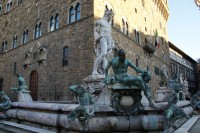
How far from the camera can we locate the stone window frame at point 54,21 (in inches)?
635

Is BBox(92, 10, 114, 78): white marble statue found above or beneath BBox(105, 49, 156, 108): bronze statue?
above

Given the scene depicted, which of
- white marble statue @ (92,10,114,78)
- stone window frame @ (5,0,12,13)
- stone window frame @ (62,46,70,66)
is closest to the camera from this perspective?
white marble statue @ (92,10,114,78)

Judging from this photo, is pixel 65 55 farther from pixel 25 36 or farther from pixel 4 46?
pixel 4 46

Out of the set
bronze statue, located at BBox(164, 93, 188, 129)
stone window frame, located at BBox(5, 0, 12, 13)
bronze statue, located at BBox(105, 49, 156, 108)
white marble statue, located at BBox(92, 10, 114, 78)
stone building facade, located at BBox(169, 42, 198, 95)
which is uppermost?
stone window frame, located at BBox(5, 0, 12, 13)

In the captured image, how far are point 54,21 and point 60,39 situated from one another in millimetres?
2013

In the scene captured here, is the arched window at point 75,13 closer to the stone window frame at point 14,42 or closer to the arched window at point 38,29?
the arched window at point 38,29

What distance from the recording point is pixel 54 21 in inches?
645

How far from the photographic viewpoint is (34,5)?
62.8ft

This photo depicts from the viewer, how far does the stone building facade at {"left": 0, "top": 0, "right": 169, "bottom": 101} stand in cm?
1365

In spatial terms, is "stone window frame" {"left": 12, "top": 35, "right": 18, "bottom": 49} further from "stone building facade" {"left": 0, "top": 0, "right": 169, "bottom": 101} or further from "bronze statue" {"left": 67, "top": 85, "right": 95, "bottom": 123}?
"bronze statue" {"left": 67, "top": 85, "right": 95, "bottom": 123}

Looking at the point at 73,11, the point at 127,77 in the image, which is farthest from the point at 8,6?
the point at 127,77

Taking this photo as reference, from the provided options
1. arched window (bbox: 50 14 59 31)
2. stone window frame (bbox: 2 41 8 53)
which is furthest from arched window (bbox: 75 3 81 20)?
stone window frame (bbox: 2 41 8 53)

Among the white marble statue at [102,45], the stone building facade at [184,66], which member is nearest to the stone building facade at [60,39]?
the white marble statue at [102,45]

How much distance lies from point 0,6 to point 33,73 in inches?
519
